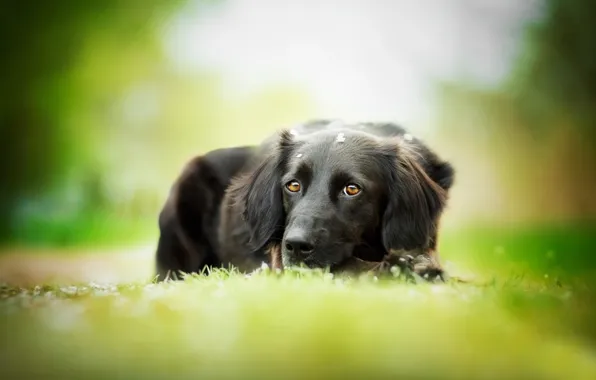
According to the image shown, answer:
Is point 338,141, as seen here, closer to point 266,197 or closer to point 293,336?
point 266,197

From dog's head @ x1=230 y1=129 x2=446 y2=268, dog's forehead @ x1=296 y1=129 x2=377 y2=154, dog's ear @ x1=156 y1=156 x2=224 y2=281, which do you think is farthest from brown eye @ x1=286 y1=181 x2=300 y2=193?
dog's ear @ x1=156 y1=156 x2=224 y2=281

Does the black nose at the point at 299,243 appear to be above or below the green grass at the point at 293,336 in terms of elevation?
above

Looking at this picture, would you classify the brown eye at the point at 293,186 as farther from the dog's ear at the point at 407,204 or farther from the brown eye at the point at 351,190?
the dog's ear at the point at 407,204

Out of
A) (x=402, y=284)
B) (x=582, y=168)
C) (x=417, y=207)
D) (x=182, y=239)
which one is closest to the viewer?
(x=402, y=284)

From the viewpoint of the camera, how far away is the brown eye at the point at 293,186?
8.14ft

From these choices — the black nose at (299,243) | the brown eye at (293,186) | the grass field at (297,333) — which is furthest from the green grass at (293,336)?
the brown eye at (293,186)

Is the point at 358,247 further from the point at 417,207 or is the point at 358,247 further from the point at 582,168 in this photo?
the point at 582,168

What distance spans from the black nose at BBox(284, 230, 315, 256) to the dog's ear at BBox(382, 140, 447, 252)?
11.2 inches

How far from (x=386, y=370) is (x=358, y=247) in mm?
516

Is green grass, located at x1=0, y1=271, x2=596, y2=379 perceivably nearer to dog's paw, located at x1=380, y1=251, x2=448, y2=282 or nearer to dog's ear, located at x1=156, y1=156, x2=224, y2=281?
dog's paw, located at x1=380, y1=251, x2=448, y2=282

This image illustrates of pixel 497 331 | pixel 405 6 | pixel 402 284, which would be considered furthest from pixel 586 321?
pixel 405 6

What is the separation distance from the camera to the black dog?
7.74ft

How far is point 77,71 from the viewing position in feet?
9.09

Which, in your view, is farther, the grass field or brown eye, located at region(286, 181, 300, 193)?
brown eye, located at region(286, 181, 300, 193)
